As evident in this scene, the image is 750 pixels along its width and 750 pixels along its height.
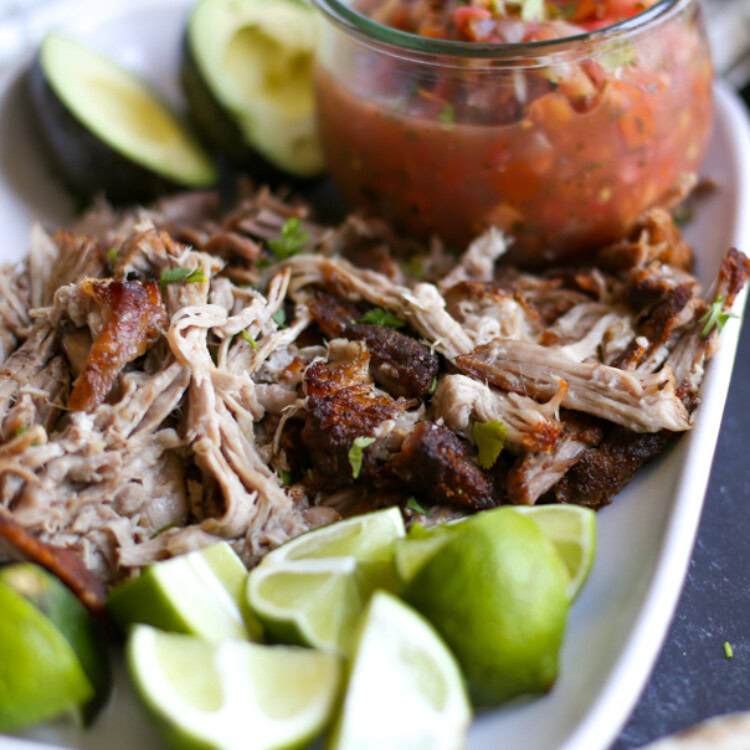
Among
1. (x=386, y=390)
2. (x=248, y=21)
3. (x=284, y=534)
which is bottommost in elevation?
(x=284, y=534)

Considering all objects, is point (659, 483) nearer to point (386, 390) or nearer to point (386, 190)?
point (386, 390)

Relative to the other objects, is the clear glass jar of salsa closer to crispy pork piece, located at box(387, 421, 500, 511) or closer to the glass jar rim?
the glass jar rim

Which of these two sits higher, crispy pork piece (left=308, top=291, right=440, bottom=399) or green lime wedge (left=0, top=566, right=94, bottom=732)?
crispy pork piece (left=308, top=291, right=440, bottom=399)

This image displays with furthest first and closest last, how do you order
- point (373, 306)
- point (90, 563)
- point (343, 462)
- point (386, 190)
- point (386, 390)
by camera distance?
point (386, 190) < point (373, 306) < point (386, 390) < point (343, 462) < point (90, 563)

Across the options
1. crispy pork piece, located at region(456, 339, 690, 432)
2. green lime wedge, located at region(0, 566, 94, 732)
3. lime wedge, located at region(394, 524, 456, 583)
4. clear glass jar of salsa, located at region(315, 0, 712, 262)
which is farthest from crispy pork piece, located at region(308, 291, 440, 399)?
green lime wedge, located at region(0, 566, 94, 732)

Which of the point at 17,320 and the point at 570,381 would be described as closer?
the point at 570,381

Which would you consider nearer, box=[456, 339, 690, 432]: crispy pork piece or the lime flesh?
the lime flesh

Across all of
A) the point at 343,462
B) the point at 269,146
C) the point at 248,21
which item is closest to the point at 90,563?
the point at 343,462
